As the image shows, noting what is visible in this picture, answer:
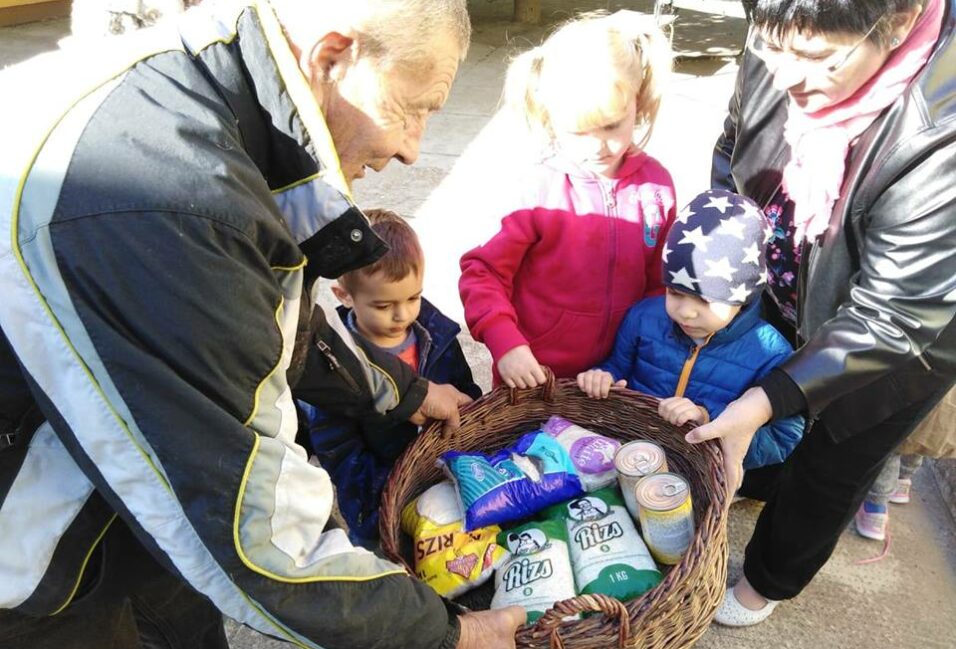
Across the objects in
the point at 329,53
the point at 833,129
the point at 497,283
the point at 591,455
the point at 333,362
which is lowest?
the point at 591,455

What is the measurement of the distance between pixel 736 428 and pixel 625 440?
0.46 metres

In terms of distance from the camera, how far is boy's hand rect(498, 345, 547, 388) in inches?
82.1

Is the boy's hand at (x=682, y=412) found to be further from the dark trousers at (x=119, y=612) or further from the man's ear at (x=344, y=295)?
the dark trousers at (x=119, y=612)

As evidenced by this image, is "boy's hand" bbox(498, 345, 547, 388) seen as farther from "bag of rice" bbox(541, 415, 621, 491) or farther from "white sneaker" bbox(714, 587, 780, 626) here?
"white sneaker" bbox(714, 587, 780, 626)

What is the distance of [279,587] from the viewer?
3.61 ft

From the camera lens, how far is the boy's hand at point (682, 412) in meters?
1.89

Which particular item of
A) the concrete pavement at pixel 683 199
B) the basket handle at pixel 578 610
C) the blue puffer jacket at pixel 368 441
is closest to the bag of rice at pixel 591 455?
the blue puffer jacket at pixel 368 441

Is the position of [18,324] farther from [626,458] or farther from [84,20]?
[84,20]

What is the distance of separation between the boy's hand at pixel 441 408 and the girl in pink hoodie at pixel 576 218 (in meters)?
0.16

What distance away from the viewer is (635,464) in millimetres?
1876

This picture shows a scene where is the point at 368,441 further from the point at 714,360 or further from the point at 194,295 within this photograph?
the point at 194,295

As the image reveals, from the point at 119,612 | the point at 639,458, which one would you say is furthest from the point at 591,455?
the point at 119,612

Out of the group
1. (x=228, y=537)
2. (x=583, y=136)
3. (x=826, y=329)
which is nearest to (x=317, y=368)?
(x=228, y=537)

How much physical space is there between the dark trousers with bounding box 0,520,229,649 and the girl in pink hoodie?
3.17ft
